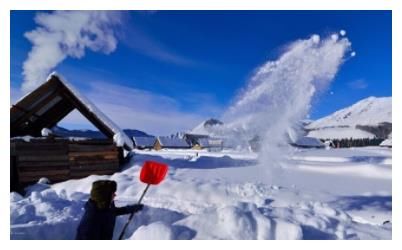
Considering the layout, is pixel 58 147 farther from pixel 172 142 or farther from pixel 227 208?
pixel 172 142

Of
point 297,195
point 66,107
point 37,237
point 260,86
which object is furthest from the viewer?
point 66,107

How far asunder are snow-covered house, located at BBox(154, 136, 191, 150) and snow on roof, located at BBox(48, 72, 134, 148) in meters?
34.9

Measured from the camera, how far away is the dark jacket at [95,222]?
405cm

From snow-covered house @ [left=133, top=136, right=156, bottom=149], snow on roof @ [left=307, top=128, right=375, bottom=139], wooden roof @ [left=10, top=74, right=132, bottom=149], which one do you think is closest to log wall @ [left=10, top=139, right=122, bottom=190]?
wooden roof @ [left=10, top=74, right=132, bottom=149]

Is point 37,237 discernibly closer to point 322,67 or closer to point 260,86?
point 260,86

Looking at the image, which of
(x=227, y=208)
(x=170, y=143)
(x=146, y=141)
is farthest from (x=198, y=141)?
(x=227, y=208)

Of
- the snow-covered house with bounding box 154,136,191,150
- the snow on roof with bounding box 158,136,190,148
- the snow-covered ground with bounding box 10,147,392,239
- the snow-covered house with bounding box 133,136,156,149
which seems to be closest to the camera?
the snow-covered ground with bounding box 10,147,392,239

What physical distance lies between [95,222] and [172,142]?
4275cm

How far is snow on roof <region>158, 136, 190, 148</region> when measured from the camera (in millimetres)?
45631

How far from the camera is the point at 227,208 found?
15.8ft

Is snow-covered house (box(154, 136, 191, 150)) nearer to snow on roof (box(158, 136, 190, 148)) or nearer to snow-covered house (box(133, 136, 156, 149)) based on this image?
snow on roof (box(158, 136, 190, 148))
